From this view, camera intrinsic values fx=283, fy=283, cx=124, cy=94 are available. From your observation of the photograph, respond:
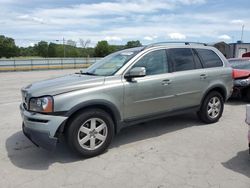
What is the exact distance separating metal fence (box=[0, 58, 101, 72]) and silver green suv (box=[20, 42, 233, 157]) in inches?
961

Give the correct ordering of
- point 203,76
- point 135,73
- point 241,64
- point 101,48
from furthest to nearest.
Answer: point 101,48 < point 241,64 < point 203,76 < point 135,73

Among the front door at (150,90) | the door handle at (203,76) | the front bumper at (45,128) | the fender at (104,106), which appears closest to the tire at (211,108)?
the door handle at (203,76)

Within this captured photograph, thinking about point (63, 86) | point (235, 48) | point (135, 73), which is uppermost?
point (235, 48)

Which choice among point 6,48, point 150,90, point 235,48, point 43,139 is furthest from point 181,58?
point 6,48

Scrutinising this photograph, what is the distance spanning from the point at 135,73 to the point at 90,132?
1184 millimetres

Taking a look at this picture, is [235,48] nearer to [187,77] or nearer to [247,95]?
[247,95]

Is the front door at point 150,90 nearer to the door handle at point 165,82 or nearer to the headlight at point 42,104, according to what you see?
the door handle at point 165,82

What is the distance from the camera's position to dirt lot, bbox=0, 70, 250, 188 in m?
3.62

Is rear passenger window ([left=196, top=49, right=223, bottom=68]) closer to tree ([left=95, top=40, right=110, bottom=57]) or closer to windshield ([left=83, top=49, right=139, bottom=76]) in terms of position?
windshield ([left=83, top=49, right=139, bottom=76])

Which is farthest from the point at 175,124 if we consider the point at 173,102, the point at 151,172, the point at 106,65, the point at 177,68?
the point at 151,172

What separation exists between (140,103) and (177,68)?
3.81 feet

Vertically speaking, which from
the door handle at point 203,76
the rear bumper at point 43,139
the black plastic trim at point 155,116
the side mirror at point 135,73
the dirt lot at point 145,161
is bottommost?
the dirt lot at point 145,161

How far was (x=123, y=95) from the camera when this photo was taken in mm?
4609

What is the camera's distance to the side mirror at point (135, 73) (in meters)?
4.58
